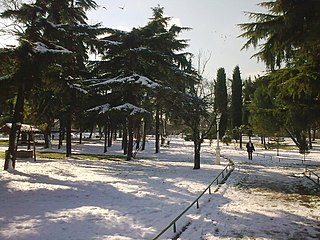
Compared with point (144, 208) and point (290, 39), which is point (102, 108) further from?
point (290, 39)

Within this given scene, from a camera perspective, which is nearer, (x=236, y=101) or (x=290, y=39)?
(x=290, y=39)

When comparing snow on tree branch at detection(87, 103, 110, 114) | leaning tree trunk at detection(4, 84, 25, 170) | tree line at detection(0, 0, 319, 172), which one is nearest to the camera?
tree line at detection(0, 0, 319, 172)

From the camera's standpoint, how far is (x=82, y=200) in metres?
11.6

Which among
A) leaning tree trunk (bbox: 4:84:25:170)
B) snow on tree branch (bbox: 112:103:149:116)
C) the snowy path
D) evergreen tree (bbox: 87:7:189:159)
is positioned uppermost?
evergreen tree (bbox: 87:7:189:159)

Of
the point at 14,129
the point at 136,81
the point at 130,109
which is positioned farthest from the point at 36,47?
A: the point at 130,109

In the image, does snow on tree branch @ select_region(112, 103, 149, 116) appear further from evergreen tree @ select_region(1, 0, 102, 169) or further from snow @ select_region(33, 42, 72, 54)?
snow @ select_region(33, 42, 72, 54)

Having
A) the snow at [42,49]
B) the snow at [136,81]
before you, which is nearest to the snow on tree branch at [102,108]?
the snow at [136,81]

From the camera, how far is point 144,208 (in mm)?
10758

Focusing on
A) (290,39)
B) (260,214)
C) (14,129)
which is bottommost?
(260,214)

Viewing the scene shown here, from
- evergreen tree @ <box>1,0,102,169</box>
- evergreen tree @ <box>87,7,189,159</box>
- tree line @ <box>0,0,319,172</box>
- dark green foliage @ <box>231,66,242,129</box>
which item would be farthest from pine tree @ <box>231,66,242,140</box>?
evergreen tree @ <box>1,0,102,169</box>

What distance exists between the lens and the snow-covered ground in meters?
8.37

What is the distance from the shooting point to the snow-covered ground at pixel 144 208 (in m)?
8.37

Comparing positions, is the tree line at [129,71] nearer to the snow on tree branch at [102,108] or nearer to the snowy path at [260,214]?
the snow on tree branch at [102,108]

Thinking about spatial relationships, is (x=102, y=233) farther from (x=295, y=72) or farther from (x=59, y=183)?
(x=295, y=72)
